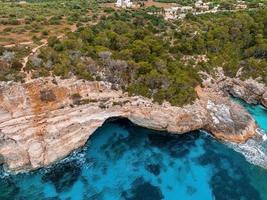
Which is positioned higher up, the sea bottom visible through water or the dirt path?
the dirt path

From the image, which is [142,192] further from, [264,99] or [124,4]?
Answer: [124,4]

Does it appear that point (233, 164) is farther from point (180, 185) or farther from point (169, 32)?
point (169, 32)

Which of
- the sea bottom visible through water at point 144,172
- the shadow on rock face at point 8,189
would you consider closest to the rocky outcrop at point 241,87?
the sea bottom visible through water at point 144,172

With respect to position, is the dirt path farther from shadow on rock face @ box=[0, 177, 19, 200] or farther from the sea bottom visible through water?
shadow on rock face @ box=[0, 177, 19, 200]

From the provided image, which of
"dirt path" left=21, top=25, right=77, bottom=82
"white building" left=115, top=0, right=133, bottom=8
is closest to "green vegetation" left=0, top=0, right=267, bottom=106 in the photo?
"dirt path" left=21, top=25, right=77, bottom=82

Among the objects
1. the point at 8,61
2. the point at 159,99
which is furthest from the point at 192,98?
the point at 8,61
